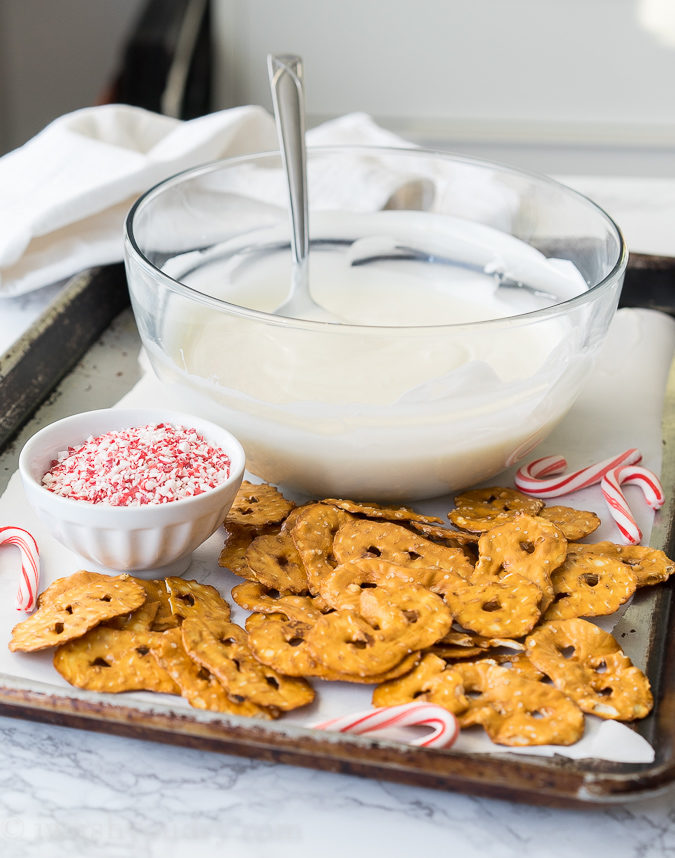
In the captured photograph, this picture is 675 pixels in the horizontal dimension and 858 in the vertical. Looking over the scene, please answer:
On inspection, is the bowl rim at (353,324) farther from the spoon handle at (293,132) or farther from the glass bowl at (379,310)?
the spoon handle at (293,132)

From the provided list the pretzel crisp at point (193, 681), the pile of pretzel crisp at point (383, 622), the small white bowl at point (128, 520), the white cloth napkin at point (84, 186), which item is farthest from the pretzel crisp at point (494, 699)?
the white cloth napkin at point (84, 186)

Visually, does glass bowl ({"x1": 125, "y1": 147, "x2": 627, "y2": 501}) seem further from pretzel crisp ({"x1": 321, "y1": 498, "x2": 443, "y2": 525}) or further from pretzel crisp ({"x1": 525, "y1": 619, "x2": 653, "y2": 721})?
pretzel crisp ({"x1": 525, "y1": 619, "x2": 653, "y2": 721})

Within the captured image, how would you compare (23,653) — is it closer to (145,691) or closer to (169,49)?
(145,691)

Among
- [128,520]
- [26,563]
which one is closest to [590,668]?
[128,520]

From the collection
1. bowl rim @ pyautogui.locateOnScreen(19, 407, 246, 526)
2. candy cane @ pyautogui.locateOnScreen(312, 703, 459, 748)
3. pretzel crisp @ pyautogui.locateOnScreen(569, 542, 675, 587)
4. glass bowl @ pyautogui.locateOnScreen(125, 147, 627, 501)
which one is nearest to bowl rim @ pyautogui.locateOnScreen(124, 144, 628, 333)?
glass bowl @ pyautogui.locateOnScreen(125, 147, 627, 501)

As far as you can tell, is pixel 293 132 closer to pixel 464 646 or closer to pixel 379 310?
pixel 379 310

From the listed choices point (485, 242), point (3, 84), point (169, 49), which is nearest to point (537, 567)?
point (485, 242)
